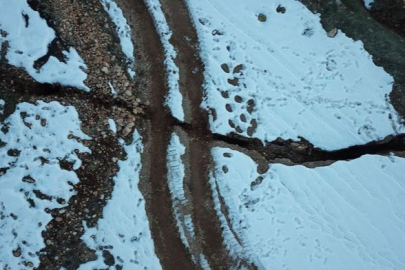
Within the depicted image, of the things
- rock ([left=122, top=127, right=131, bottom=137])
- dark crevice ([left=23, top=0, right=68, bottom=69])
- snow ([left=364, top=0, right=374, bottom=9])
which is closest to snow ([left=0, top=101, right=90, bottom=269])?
rock ([left=122, top=127, right=131, bottom=137])

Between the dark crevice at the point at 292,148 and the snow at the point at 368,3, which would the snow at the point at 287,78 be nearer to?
the dark crevice at the point at 292,148

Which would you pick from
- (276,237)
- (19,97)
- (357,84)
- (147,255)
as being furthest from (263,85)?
(19,97)

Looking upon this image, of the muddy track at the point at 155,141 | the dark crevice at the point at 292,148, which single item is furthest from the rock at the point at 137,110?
the dark crevice at the point at 292,148

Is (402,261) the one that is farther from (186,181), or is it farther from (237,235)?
(186,181)

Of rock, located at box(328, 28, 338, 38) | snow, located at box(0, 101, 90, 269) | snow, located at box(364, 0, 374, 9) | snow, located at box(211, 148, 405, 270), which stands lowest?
snow, located at box(211, 148, 405, 270)

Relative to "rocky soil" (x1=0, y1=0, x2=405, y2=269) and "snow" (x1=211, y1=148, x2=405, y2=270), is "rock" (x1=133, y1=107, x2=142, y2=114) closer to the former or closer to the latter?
"rocky soil" (x1=0, y1=0, x2=405, y2=269)

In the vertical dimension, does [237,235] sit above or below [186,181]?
below

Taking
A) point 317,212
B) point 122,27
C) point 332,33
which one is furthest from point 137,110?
point 332,33
